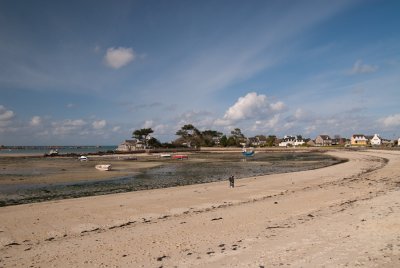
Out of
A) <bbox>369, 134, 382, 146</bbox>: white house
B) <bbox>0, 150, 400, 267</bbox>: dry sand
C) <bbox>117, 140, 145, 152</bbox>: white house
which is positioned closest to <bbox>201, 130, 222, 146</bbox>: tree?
<bbox>117, 140, 145, 152</bbox>: white house

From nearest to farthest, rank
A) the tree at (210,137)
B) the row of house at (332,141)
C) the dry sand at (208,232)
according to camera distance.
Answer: the dry sand at (208,232)
the tree at (210,137)
the row of house at (332,141)

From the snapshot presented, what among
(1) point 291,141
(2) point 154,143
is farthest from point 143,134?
(1) point 291,141

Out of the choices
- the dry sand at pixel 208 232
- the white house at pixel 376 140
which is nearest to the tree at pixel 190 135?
the white house at pixel 376 140

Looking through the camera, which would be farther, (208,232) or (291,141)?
(291,141)

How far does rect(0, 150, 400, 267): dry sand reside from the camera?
8195 mm

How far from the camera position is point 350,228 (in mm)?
10625

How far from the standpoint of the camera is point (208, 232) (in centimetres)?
1092

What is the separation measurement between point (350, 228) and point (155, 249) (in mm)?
6307

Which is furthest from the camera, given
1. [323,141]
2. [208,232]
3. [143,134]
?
[323,141]

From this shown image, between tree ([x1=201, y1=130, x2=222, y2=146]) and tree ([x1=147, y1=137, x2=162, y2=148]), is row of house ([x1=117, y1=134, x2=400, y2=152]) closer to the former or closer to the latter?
tree ([x1=201, y1=130, x2=222, y2=146])

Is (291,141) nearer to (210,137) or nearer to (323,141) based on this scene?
(323,141)

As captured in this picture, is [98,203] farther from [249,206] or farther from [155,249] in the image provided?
[155,249]

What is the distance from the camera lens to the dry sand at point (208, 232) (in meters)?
8.20

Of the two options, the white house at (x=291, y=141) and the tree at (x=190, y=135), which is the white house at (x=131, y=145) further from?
the white house at (x=291, y=141)
